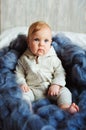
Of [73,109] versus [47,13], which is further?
[47,13]

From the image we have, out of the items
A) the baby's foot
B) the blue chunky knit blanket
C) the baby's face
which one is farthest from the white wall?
the baby's foot

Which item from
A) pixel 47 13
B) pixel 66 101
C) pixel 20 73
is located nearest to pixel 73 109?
pixel 66 101

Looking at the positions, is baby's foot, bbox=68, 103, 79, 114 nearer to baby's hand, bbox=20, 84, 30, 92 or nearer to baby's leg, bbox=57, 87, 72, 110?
baby's leg, bbox=57, 87, 72, 110

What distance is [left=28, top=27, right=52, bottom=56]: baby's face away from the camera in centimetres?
125

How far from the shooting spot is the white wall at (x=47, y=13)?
5.59 feet

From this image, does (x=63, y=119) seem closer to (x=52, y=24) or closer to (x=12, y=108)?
(x=12, y=108)

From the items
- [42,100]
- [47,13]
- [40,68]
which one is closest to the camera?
[42,100]

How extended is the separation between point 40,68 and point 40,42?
104 millimetres

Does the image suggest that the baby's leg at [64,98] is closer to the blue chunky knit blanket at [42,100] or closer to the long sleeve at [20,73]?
the blue chunky knit blanket at [42,100]

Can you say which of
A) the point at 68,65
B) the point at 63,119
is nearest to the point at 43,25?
the point at 68,65

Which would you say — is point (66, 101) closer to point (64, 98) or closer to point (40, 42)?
point (64, 98)

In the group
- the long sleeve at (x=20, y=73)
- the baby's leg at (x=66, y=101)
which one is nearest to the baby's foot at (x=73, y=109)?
the baby's leg at (x=66, y=101)

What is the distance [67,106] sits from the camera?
1115mm

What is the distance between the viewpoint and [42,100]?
1.17m
